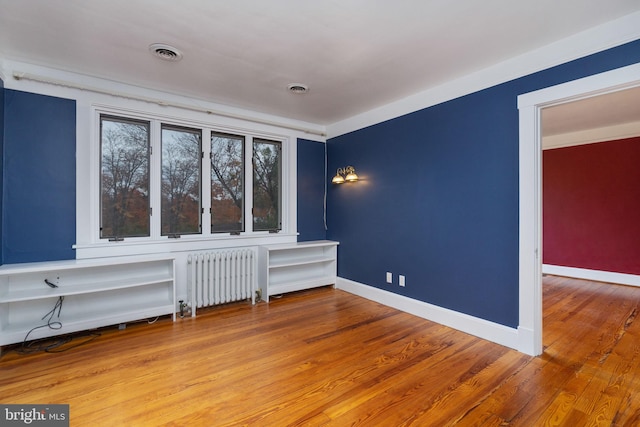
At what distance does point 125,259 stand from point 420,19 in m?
3.60

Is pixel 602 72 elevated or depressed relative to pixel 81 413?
elevated

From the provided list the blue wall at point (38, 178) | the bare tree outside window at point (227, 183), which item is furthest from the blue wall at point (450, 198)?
the blue wall at point (38, 178)

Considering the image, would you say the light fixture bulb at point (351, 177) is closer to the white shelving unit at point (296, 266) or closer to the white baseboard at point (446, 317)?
the white shelving unit at point (296, 266)

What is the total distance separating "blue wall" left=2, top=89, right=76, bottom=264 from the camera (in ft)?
9.36

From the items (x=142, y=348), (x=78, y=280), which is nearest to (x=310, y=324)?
(x=142, y=348)

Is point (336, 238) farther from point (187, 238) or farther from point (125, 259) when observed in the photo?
point (125, 259)

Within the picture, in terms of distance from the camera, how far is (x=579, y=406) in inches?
76.3

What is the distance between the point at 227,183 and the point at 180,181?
0.62m

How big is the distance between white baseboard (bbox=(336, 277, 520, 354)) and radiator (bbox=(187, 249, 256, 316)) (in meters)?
A: 1.60

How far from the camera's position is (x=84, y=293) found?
9.77 ft

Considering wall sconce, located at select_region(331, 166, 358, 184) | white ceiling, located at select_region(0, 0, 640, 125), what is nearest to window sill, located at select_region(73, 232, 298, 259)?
wall sconce, located at select_region(331, 166, 358, 184)

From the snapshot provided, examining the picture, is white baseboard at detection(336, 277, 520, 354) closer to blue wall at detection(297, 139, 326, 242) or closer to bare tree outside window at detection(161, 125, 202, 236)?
blue wall at detection(297, 139, 326, 242)

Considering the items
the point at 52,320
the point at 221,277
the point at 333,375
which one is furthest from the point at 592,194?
the point at 52,320

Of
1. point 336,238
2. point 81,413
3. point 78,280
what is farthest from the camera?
point 336,238
